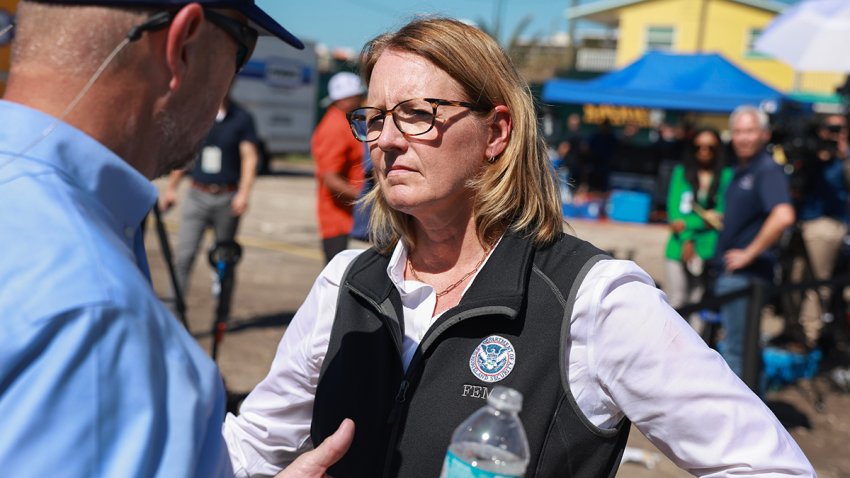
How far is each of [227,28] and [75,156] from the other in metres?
0.34

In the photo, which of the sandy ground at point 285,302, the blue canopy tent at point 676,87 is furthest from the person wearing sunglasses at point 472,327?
the blue canopy tent at point 676,87

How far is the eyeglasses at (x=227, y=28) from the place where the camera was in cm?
116

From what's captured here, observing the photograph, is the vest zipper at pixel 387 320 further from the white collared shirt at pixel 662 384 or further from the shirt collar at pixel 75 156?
the shirt collar at pixel 75 156

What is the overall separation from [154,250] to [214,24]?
1003cm

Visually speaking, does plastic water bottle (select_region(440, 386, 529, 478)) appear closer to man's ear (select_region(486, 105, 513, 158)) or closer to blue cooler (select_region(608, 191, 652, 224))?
man's ear (select_region(486, 105, 513, 158))

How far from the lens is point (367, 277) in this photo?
2.11 m

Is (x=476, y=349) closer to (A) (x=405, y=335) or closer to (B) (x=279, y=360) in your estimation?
(A) (x=405, y=335)

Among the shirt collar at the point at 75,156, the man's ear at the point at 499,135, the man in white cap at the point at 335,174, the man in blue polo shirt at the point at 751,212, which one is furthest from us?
the man in white cap at the point at 335,174

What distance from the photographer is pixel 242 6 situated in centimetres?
131

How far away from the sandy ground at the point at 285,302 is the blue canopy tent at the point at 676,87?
2.55 m

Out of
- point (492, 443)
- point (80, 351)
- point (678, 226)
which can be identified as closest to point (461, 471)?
point (492, 443)

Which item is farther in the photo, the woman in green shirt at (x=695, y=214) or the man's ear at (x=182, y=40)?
the woman in green shirt at (x=695, y=214)

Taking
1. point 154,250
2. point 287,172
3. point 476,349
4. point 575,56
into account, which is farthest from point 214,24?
point 575,56

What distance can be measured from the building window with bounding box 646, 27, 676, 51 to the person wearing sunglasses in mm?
40386
